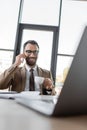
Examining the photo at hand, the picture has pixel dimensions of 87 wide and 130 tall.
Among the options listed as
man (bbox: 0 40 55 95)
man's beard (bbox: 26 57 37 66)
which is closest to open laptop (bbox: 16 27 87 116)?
man (bbox: 0 40 55 95)

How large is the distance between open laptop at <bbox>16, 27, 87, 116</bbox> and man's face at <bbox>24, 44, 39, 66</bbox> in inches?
63.1

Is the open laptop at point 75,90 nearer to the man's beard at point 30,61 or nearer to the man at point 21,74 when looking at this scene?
the man at point 21,74

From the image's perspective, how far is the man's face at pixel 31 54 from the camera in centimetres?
214

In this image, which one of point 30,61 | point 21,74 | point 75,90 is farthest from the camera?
point 30,61

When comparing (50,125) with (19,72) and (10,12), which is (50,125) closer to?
(19,72)

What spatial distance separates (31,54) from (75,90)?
1.71m

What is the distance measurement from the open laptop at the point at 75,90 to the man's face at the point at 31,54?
1602 millimetres

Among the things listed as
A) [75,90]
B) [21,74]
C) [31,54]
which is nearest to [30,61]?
[31,54]

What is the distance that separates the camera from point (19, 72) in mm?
1948

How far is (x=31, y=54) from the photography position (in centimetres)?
219

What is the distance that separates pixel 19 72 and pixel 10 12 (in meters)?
2.11

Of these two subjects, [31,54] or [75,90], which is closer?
[75,90]

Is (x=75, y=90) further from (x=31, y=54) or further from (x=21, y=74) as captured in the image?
(x=31, y=54)

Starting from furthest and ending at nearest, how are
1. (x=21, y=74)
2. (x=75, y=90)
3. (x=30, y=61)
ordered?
(x=30, y=61) → (x=21, y=74) → (x=75, y=90)
